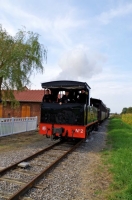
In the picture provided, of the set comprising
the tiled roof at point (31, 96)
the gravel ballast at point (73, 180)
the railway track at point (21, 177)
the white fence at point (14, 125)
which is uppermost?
the tiled roof at point (31, 96)

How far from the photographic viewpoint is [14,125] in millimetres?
14555

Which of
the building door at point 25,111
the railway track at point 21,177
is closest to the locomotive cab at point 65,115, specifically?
the railway track at point 21,177

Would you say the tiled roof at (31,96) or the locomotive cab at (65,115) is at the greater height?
the tiled roof at (31,96)

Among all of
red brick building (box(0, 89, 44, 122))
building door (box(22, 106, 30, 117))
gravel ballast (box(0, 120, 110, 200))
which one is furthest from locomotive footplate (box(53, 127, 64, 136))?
building door (box(22, 106, 30, 117))

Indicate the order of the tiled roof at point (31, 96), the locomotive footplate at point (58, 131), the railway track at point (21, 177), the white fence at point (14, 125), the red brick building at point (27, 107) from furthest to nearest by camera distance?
A: the tiled roof at point (31, 96)
the red brick building at point (27, 107)
the white fence at point (14, 125)
the locomotive footplate at point (58, 131)
the railway track at point (21, 177)

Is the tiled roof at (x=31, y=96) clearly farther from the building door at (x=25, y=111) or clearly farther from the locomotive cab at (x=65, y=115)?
the locomotive cab at (x=65, y=115)

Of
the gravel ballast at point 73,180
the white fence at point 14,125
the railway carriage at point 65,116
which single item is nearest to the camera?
the gravel ballast at point 73,180

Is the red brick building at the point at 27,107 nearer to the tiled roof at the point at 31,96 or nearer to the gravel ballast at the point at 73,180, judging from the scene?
the tiled roof at the point at 31,96

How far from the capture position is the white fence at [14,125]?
1321 cm

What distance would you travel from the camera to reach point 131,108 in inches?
3511

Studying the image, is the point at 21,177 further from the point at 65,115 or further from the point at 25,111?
the point at 25,111

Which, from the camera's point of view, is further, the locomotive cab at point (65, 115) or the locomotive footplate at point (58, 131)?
the locomotive footplate at point (58, 131)

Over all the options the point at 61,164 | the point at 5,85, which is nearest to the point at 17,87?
the point at 5,85

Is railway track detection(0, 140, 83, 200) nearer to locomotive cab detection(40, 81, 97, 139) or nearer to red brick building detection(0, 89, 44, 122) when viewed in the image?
locomotive cab detection(40, 81, 97, 139)
